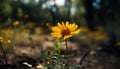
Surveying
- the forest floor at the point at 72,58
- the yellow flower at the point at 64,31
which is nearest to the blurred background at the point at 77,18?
the forest floor at the point at 72,58

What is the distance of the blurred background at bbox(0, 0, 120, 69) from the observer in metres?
8.42

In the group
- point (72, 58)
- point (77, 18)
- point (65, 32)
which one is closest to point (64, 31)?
point (65, 32)

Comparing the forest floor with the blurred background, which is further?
the blurred background

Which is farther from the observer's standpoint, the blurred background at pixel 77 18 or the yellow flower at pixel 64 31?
the blurred background at pixel 77 18

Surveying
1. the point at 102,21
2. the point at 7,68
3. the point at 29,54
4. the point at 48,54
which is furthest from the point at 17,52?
the point at 102,21

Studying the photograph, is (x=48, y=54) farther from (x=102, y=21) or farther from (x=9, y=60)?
(x=102, y=21)

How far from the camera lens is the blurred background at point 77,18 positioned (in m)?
8.42

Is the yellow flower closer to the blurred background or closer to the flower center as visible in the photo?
the flower center

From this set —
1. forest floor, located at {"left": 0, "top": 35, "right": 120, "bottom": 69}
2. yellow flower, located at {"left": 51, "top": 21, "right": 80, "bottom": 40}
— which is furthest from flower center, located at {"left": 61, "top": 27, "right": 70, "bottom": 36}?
forest floor, located at {"left": 0, "top": 35, "right": 120, "bottom": 69}

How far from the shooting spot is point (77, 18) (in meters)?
8.30

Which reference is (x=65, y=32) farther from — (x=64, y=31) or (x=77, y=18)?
(x=77, y=18)

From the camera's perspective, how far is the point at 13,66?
540cm

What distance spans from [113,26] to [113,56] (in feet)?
52.3

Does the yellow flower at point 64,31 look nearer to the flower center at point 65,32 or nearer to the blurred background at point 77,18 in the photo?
the flower center at point 65,32
